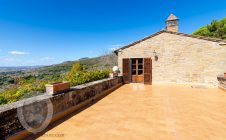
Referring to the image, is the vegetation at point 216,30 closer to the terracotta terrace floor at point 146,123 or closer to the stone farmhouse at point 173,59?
the stone farmhouse at point 173,59

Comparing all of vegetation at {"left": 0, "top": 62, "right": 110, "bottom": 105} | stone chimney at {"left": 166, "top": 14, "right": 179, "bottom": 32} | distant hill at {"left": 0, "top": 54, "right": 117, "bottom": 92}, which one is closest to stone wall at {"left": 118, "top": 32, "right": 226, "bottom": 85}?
vegetation at {"left": 0, "top": 62, "right": 110, "bottom": 105}

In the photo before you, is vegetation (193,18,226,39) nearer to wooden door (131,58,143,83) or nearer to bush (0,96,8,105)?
wooden door (131,58,143,83)

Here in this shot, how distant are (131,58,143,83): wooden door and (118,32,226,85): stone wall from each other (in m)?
0.43

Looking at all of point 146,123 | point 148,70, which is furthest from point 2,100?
point 148,70

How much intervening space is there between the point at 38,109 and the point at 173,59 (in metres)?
10.0

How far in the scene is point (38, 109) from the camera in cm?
389

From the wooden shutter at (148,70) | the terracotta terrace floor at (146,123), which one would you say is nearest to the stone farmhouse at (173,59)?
the wooden shutter at (148,70)

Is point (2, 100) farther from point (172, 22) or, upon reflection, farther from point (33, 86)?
point (172, 22)

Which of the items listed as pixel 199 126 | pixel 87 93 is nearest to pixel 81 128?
pixel 87 93

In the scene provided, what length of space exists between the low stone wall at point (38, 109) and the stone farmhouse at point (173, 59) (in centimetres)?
627

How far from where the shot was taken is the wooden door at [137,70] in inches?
480

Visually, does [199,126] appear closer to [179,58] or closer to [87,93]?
[87,93]

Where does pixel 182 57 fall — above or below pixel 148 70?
above

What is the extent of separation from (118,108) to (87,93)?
1.48 m
